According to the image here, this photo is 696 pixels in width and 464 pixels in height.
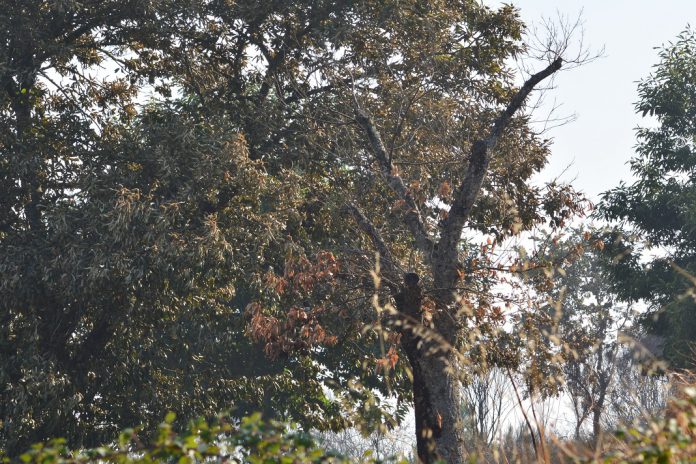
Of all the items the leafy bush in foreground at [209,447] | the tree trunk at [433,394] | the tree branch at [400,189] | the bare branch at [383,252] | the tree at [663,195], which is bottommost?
the leafy bush in foreground at [209,447]

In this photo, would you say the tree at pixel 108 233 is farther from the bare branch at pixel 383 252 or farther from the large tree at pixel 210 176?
the bare branch at pixel 383 252

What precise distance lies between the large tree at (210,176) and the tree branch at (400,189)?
0.13ft

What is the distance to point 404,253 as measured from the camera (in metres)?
18.4

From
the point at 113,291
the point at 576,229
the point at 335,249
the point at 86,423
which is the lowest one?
the point at 86,423

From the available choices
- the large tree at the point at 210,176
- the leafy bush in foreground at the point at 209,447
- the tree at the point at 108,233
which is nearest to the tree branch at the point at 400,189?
the large tree at the point at 210,176

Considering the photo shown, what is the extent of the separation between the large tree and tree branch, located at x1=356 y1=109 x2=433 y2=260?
39 millimetres

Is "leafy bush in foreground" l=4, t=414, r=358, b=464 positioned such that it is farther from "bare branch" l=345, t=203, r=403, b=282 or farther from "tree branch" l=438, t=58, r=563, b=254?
"tree branch" l=438, t=58, r=563, b=254

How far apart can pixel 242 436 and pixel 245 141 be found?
39.4ft

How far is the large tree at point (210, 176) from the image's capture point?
48.7 ft

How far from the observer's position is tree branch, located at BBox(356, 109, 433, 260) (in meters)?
13.6

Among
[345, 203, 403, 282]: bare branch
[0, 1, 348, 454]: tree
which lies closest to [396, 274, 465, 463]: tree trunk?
[345, 203, 403, 282]: bare branch

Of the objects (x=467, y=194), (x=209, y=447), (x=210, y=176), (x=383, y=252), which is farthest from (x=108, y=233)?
(x=209, y=447)

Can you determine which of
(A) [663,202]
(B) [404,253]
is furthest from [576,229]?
(B) [404,253]

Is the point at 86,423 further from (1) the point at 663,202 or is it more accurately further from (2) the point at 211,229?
(1) the point at 663,202
